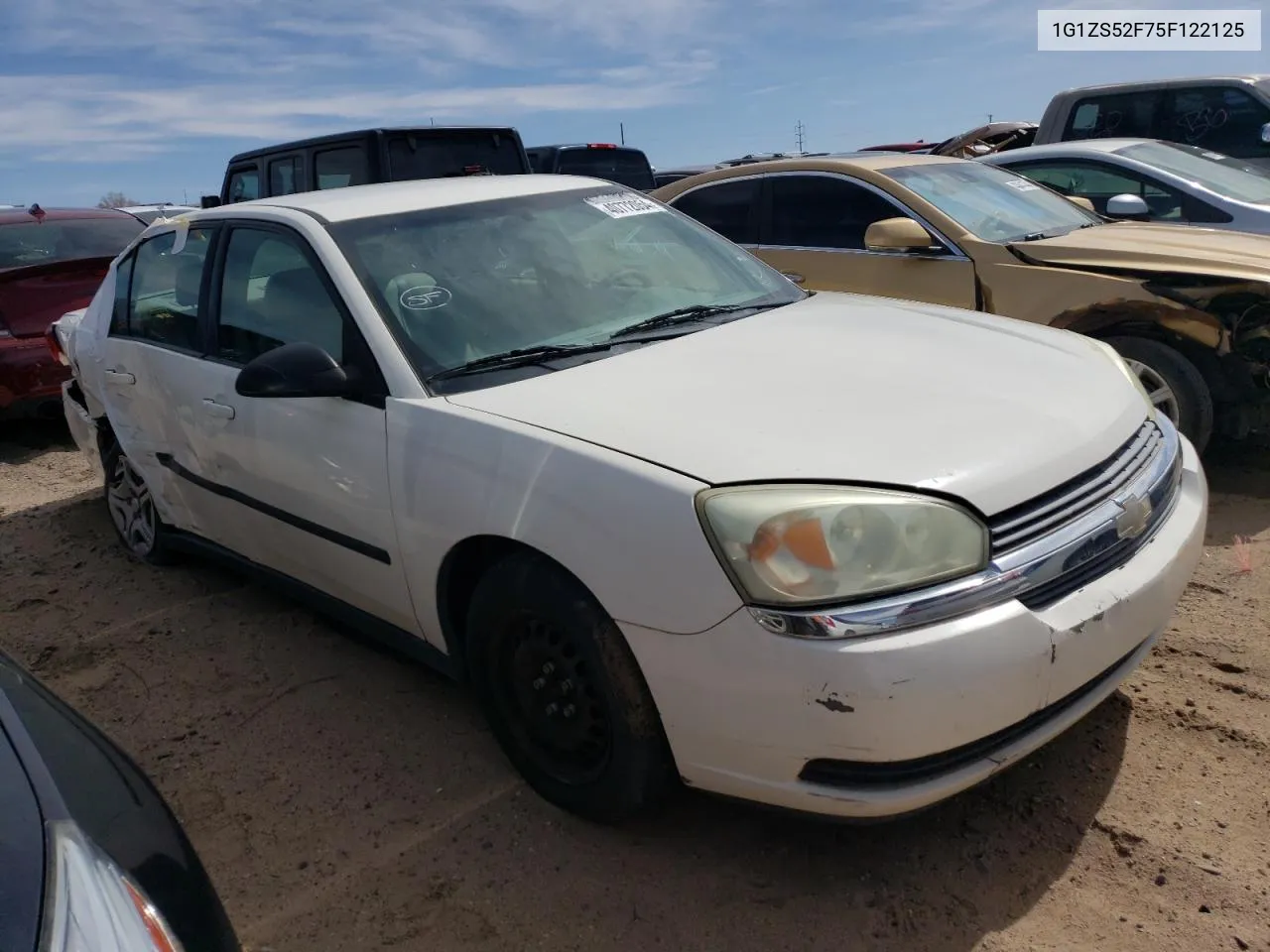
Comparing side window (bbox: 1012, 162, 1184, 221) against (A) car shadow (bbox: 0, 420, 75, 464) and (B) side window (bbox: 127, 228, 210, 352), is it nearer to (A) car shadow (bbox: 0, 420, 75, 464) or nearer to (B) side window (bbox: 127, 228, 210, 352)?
(B) side window (bbox: 127, 228, 210, 352)

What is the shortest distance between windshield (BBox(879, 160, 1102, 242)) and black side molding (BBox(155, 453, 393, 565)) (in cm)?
358

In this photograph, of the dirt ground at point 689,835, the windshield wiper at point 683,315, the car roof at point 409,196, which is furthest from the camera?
the car roof at point 409,196

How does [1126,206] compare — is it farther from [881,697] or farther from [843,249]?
[881,697]

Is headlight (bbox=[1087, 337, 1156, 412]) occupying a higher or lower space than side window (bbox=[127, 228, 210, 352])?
lower

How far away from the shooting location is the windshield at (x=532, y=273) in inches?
A: 117

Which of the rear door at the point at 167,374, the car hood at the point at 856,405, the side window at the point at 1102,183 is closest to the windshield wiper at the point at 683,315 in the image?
the car hood at the point at 856,405

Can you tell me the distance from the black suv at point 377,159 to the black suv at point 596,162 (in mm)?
2439

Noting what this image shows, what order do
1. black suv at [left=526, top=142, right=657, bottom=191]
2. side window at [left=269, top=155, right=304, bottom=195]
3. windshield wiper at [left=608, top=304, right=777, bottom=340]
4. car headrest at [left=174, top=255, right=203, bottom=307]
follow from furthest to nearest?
black suv at [left=526, top=142, right=657, bottom=191] < side window at [left=269, top=155, right=304, bottom=195] < car headrest at [left=174, top=255, right=203, bottom=307] < windshield wiper at [left=608, top=304, right=777, bottom=340]

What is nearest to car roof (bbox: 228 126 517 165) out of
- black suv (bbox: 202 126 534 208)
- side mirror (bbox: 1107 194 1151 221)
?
black suv (bbox: 202 126 534 208)

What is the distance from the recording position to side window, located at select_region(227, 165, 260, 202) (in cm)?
853

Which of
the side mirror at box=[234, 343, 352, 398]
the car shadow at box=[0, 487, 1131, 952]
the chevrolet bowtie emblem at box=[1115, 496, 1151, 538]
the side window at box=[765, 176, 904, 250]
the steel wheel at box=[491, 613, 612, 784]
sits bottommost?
the car shadow at box=[0, 487, 1131, 952]

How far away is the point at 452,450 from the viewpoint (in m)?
2.60

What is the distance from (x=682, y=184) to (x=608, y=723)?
4.79m

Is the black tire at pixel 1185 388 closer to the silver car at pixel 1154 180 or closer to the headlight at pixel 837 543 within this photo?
the silver car at pixel 1154 180
